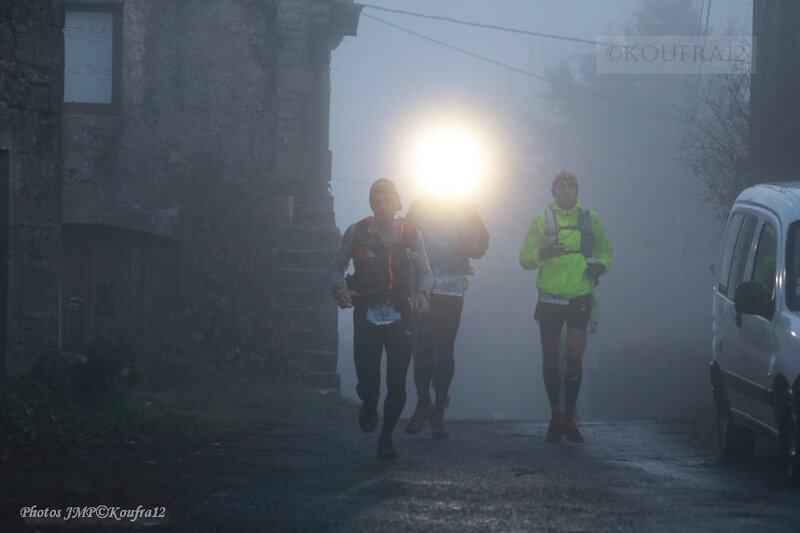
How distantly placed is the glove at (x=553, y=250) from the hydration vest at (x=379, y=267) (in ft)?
5.62

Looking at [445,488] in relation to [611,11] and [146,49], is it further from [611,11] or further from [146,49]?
[611,11]

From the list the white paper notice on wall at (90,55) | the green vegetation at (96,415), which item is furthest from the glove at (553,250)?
the white paper notice on wall at (90,55)

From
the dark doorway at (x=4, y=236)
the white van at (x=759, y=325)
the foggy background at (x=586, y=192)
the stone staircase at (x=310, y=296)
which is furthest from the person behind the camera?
the foggy background at (x=586, y=192)

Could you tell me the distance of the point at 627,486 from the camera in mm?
6965

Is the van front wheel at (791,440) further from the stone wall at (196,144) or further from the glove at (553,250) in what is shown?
A: the stone wall at (196,144)

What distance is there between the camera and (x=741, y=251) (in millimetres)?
9000

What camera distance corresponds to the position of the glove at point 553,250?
9.83m

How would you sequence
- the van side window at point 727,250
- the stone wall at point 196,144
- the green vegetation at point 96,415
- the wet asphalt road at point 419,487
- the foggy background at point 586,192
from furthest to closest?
the foggy background at point 586,192
the stone wall at point 196,144
the van side window at point 727,250
the green vegetation at point 96,415
the wet asphalt road at point 419,487

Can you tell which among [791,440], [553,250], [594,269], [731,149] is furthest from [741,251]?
[731,149]

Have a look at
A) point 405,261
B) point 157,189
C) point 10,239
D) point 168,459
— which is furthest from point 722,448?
point 157,189

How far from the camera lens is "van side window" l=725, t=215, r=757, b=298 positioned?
8797mm

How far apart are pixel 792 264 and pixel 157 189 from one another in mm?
9550

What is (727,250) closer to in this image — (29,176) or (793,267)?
(793,267)

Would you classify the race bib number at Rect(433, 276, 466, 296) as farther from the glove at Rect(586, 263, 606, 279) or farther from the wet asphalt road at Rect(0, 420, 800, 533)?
the wet asphalt road at Rect(0, 420, 800, 533)
